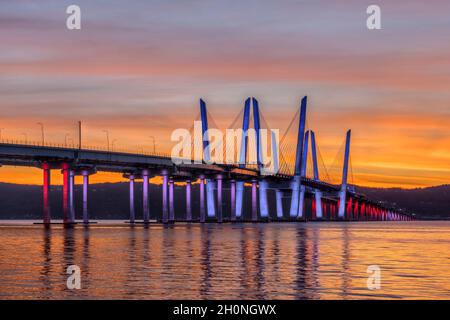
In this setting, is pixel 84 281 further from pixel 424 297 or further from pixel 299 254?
pixel 299 254

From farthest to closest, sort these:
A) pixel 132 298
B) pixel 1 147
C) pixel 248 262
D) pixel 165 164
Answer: pixel 165 164
pixel 1 147
pixel 248 262
pixel 132 298

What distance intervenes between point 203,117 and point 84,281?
517 ft

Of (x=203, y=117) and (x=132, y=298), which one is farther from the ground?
(x=203, y=117)

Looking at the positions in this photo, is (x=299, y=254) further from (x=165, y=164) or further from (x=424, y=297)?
(x=165, y=164)

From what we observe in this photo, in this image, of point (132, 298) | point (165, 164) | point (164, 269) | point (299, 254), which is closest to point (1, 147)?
point (165, 164)

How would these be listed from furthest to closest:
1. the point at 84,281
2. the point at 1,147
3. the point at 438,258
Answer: the point at 1,147 < the point at 438,258 < the point at 84,281

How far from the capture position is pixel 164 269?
165ft
